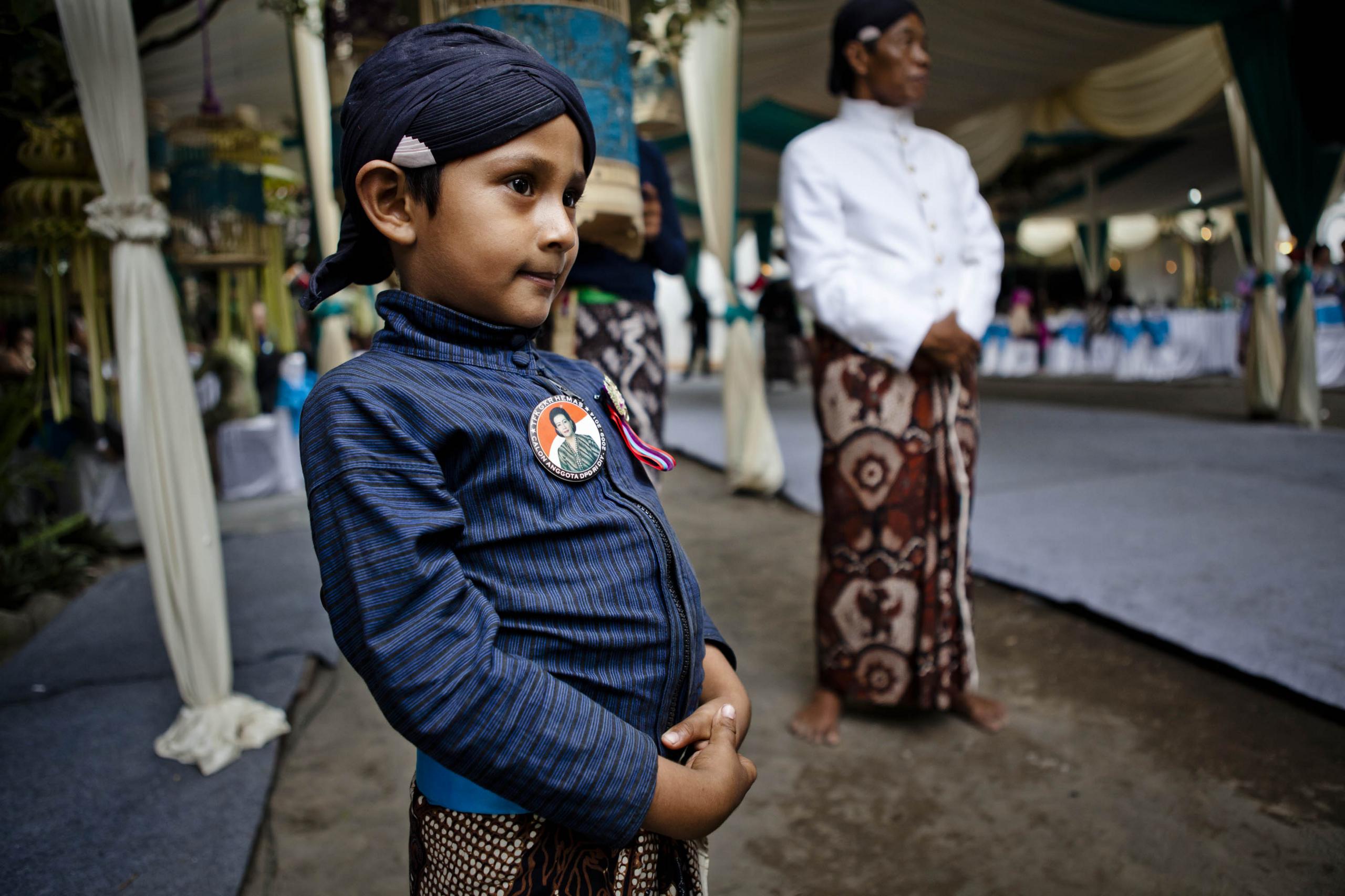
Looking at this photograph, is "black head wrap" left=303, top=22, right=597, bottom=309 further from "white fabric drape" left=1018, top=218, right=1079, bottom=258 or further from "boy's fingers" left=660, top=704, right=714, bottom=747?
"white fabric drape" left=1018, top=218, right=1079, bottom=258

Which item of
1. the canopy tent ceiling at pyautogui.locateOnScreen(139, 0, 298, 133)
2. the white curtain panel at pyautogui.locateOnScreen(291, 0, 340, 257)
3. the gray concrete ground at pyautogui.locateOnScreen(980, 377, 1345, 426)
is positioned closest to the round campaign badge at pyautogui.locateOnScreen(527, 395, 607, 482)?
the white curtain panel at pyautogui.locateOnScreen(291, 0, 340, 257)

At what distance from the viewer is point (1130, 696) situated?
2.21 m

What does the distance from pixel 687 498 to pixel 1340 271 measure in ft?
27.0

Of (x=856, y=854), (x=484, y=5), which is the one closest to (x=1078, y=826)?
(x=856, y=854)

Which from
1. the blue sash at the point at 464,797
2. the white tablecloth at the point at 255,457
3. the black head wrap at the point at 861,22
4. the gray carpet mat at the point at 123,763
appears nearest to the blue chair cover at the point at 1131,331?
the white tablecloth at the point at 255,457

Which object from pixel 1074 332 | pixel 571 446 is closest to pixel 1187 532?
pixel 571 446

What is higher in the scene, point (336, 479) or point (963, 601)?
point (336, 479)

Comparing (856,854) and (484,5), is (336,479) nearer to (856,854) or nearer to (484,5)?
(484,5)

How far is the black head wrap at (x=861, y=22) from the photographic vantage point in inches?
73.6

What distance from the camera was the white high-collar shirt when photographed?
193 cm

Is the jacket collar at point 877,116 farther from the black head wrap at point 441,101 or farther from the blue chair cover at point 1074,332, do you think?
the blue chair cover at point 1074,332

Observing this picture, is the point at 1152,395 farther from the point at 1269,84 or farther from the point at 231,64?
the point at 231,64

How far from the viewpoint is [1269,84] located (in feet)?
18.0

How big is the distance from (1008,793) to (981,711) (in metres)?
0.31
